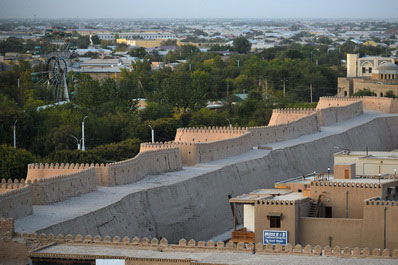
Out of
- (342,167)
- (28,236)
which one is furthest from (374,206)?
(28,236)

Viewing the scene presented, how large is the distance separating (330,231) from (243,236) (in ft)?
5.95

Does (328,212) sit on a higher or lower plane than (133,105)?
higher

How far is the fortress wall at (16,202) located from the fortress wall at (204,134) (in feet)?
40.1

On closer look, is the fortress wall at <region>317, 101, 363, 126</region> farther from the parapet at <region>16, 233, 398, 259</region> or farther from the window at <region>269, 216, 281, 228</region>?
the parapet at <region>16, 233, 398, 259</region>

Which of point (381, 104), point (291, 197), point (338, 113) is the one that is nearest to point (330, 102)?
point (338, 113)

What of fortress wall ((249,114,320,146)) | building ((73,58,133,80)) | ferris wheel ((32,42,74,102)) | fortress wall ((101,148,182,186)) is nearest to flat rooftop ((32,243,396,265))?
fortress wall ((101,148,182,186))

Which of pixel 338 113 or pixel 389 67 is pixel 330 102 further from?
pixel 389 67

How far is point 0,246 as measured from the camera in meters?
24.1

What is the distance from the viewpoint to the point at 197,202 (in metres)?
34.4

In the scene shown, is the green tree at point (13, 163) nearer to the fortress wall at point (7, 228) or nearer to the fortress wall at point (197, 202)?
the fortress wall at point (197, 202)

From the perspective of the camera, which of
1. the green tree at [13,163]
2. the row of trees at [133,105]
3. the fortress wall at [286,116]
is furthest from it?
the fortress wall at [286,116]

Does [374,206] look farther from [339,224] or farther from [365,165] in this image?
[365,165]

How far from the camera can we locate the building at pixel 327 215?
26609 mm

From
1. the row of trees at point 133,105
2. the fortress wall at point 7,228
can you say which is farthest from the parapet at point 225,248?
the row of trees at point 133,105
